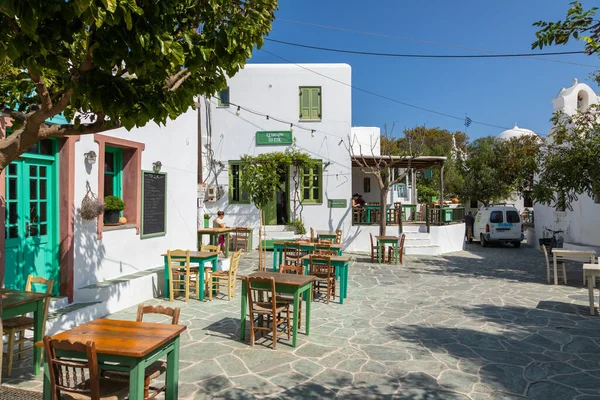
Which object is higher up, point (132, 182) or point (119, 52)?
point (119, 52)

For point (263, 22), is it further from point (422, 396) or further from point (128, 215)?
point (128, 215)

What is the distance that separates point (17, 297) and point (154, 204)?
4745 millimetres

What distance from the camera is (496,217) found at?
20.0 metres

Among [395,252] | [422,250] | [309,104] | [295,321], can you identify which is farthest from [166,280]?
[422,250]

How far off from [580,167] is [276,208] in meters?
10.5

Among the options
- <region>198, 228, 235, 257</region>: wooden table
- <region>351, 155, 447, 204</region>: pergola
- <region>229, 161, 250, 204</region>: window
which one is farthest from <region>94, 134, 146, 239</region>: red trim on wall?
<region>351, 155, 447, 204</region>: pergola

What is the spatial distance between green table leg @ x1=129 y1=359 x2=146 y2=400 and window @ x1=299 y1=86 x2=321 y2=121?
48.2 ft

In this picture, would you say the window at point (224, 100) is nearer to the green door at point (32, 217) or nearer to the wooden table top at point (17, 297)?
the green door at point (32, 217)

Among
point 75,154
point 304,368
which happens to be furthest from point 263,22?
point 75,154

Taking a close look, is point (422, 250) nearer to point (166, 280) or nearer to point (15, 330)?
point (166, 280)

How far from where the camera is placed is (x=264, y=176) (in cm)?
1036

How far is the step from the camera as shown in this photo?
16516 millimetres

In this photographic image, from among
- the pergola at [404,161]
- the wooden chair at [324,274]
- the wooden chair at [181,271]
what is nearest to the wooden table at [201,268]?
the wooden chair at [181,271]

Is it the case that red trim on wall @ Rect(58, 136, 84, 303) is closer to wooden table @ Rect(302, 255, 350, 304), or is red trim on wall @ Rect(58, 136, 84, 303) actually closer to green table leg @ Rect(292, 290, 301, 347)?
green table leg @ Rect(292, 290, 301, 347)
